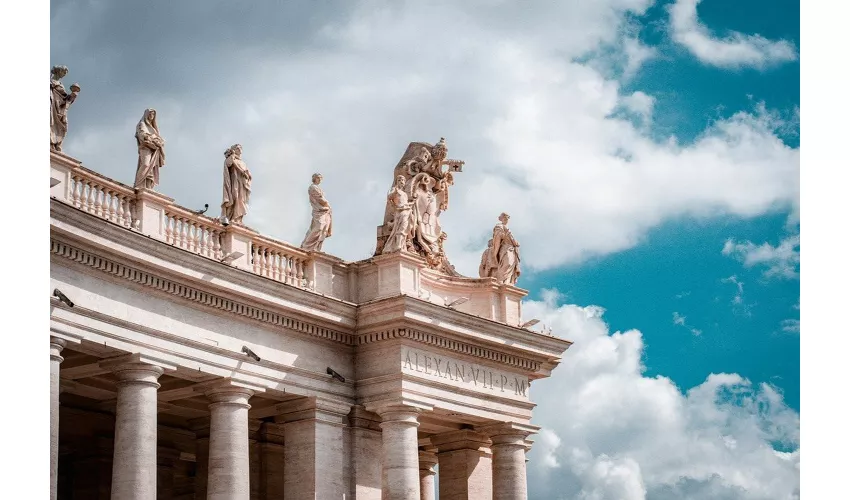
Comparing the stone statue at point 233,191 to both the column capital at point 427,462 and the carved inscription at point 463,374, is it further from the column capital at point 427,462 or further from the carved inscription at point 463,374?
the column capital at point 427,462

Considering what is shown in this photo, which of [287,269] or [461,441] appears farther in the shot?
[461,441]

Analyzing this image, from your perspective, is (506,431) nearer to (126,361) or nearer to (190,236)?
(190,236)

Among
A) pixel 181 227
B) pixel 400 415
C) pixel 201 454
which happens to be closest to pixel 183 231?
pixel 181 227

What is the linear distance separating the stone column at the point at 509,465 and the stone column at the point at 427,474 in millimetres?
3627

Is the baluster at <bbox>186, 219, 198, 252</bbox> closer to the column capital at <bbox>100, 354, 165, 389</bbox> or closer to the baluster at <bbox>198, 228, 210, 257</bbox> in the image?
the baluster at <bbox>198, 228, 210, 257</bbox>

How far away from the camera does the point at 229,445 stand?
112ft

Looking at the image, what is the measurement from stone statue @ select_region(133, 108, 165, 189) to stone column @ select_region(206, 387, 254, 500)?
496 cm

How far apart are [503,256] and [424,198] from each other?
279cm

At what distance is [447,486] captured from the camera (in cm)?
4153

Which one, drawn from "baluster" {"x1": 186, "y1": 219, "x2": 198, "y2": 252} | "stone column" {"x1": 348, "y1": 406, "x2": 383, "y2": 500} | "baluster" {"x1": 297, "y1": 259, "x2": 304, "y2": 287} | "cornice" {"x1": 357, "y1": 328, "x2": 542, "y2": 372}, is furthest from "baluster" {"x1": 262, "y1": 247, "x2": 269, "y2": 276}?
"stone column" {"x1": 348, "y1": 406, "x2": 383, "y2": 500}

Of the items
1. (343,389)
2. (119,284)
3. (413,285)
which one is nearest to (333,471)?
(343,389)

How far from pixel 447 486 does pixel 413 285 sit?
20.9ft

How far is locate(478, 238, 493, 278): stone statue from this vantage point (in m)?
41.9

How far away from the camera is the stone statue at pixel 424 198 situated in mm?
39406
